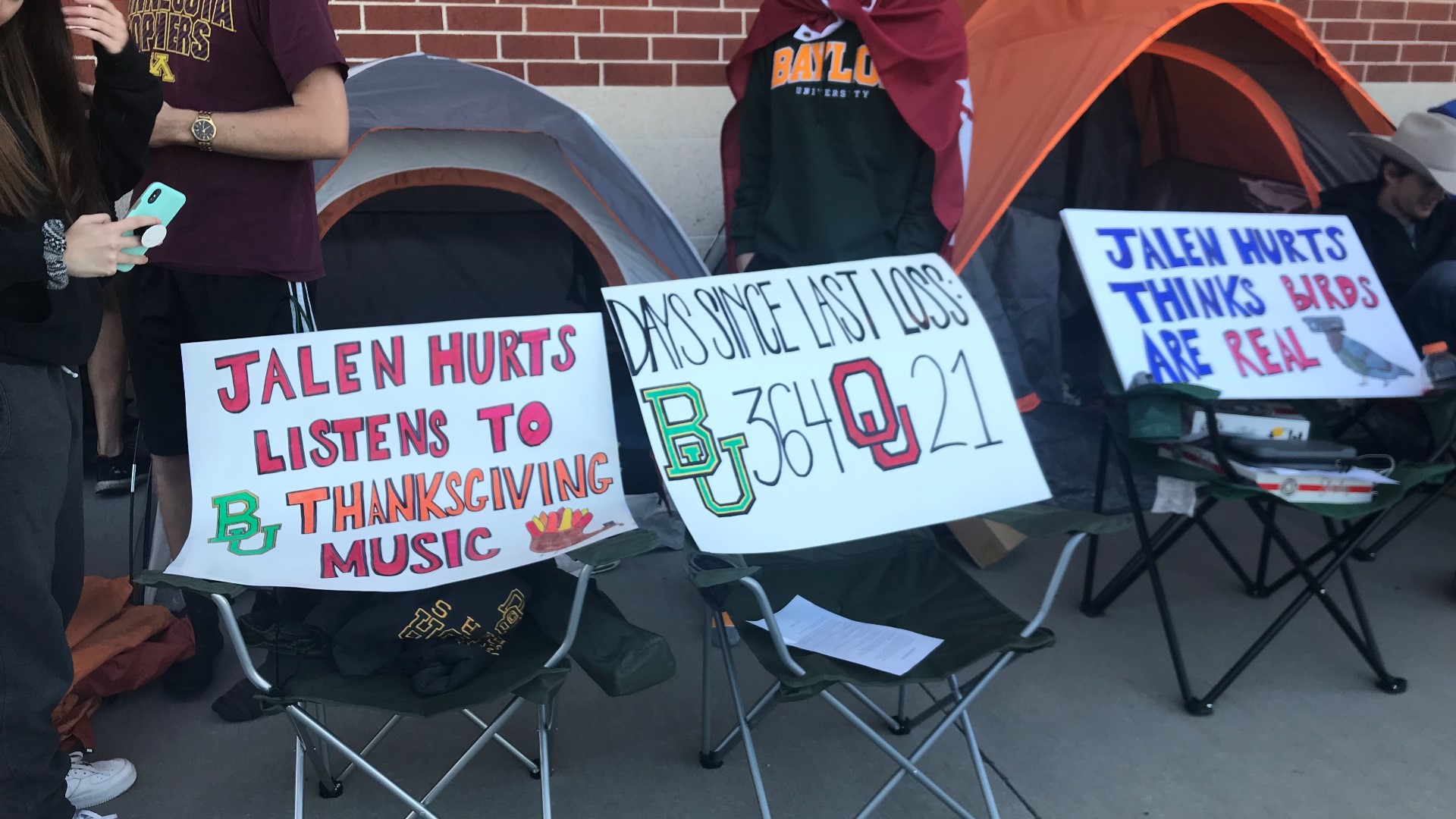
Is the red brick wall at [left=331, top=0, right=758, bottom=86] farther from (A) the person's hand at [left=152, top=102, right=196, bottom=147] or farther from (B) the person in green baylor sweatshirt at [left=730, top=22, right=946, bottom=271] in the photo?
(A) the person's hand at [left=152, top=102, right=196, bottom=147]

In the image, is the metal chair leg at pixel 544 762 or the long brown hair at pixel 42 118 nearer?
the long brown hair at pixel 42 118

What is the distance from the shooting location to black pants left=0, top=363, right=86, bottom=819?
1.48 m

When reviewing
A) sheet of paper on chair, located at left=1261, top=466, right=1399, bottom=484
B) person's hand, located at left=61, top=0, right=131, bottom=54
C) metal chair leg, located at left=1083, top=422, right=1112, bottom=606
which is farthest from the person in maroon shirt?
sheet of paper on chair, located at left=1261, top=466, right=1399, bottom=484

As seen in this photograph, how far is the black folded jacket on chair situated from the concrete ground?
0.43 metres

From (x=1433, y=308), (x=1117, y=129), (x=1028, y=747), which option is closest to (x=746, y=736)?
(x=1028, y=747)

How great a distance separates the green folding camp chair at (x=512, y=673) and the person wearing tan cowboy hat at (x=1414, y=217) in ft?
7.74

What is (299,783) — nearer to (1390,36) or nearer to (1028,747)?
(1028,747)

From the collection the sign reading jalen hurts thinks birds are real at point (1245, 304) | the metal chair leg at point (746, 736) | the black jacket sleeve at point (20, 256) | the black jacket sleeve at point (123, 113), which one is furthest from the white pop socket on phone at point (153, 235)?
the sign reading jalen hurts thinks birds are real at point (1245, 304)

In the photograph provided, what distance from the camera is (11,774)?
1.53 meters

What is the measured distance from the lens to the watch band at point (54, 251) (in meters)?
1.39

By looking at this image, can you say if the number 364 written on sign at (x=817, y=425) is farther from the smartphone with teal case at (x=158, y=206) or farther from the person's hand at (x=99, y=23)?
the person's hand at (x=99, y=23)

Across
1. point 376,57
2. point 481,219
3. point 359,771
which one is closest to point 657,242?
point 481,219

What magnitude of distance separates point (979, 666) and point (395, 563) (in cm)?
143

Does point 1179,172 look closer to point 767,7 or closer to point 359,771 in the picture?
point 767,7
